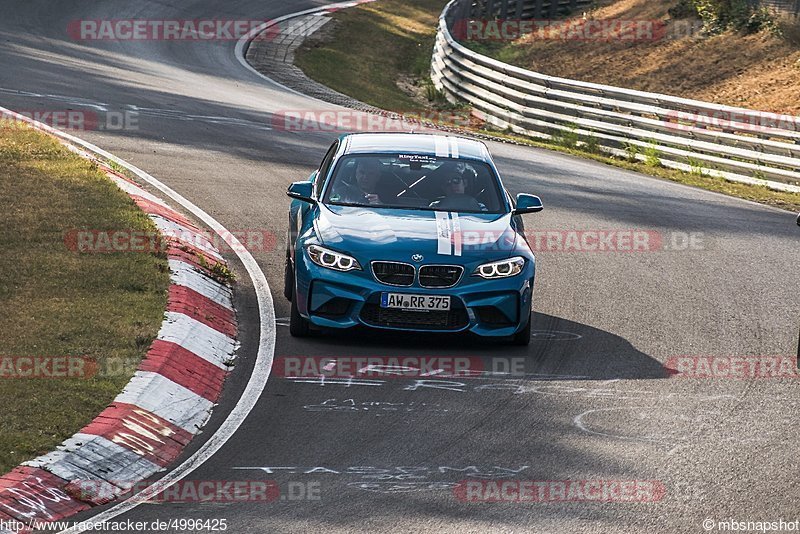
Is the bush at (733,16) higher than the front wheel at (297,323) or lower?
higher

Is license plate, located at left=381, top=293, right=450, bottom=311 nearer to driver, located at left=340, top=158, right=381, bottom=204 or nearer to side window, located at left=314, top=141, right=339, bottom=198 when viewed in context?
driver, located at left=340, top=158, right=381, bottom=204

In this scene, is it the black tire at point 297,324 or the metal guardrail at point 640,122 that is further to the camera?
the metal guardrail at point 640,122

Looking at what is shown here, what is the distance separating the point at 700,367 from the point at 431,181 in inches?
114

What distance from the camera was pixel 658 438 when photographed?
7.85m

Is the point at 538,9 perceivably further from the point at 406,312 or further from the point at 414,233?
the point at 406,312

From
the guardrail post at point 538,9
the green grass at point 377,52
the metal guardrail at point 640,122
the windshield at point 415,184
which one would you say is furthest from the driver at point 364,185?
the guardrail post at point 538,9

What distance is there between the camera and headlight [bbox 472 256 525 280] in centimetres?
980

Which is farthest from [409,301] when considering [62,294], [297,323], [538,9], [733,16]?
[538,9]

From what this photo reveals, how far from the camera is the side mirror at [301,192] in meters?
10.6

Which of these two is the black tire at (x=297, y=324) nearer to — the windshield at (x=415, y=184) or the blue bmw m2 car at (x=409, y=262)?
the blue bmw m2 car at (x=409, y=262)

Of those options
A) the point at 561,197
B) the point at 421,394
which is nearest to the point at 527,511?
the point at 421,394

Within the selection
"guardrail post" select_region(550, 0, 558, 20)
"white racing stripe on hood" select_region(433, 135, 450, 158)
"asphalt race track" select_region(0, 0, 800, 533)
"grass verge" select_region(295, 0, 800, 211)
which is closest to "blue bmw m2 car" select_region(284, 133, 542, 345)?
"asphalt race track" select_region(0, 0, 800, 533)

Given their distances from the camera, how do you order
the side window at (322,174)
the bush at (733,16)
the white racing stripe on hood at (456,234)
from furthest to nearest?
1. the bush at (733,16)
2. the side window at (322,174)
3. the white racing stripe on hood at (456,234)

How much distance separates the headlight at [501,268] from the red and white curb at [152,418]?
81.1 inches
